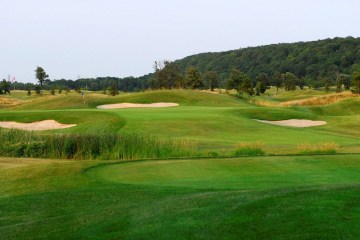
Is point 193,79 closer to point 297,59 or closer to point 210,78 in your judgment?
point 210,78

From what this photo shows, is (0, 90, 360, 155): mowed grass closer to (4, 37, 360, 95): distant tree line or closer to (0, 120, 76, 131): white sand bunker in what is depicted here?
(0, 120, 76, 131): white sand bunker

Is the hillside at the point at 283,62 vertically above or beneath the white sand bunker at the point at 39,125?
above

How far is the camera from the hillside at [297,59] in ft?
378

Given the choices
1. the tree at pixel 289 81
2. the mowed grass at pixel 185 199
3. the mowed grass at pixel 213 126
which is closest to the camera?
the mowed grass at pixel 185 199

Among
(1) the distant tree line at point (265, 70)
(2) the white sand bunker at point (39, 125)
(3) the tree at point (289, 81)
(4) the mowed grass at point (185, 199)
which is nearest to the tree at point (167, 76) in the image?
(1) the distant tree line at point (265, 70)

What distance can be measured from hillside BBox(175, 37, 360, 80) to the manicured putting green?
99777mm

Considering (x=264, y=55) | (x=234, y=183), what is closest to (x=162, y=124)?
(x=234, y=183)

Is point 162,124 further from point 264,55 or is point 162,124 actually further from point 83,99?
point 264,55

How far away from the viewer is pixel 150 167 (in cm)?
1362

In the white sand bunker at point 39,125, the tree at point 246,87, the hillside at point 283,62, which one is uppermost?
the hillside at point 283,62

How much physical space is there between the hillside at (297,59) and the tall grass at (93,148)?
9584 cm

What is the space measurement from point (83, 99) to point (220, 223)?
143 feet

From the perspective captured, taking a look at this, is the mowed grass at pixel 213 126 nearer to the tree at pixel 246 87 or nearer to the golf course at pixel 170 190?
the golf course at pixel 170 190

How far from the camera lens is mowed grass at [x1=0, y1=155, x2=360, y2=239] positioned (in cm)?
662
